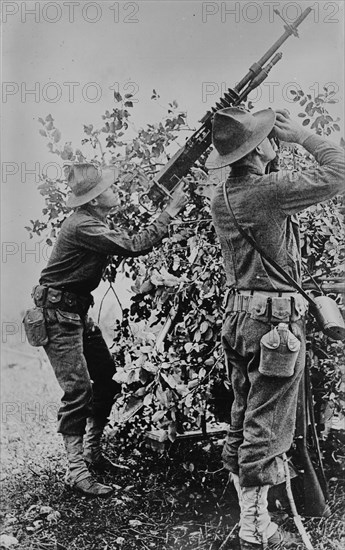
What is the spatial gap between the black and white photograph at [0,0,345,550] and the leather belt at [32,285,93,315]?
0.01 m

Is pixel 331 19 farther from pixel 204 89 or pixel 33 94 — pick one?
pixel 33 94

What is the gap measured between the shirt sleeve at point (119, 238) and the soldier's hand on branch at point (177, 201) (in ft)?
0.13

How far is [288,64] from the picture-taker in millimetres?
3938

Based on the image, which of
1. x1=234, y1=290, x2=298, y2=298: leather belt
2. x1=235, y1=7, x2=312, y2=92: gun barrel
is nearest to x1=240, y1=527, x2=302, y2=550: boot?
x1=234, y1=290, x2=298, y2=298: leather belt

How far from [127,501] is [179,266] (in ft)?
4.94

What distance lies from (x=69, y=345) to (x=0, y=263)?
687 millimetres

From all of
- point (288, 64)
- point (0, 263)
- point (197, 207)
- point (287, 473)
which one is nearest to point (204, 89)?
point (288, 64)

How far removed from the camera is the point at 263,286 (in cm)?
354

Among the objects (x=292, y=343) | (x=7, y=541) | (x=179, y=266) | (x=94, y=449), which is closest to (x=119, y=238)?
(x=179, y=266)

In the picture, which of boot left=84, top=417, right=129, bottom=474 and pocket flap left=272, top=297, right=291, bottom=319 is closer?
pocket flap left=272, top=297, right=291, bottom=319

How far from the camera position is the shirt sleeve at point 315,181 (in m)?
3.33

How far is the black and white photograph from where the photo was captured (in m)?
3.53

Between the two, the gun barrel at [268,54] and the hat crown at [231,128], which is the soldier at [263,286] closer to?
the hat crown at [231,128]

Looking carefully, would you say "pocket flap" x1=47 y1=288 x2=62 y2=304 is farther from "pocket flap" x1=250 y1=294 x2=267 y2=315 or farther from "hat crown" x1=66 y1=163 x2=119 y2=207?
"pocket flap" x1=250 y1=294 x2=267 y2=315
